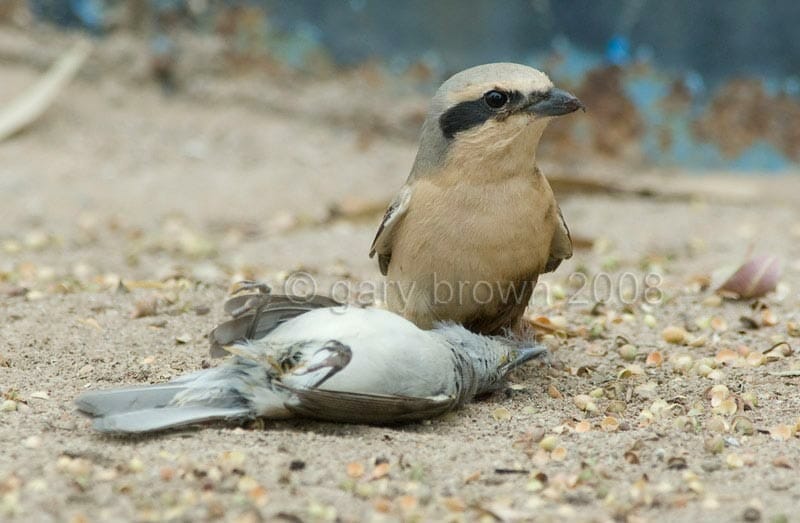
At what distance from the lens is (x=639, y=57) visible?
9.23 meters

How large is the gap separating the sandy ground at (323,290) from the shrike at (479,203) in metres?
0.46

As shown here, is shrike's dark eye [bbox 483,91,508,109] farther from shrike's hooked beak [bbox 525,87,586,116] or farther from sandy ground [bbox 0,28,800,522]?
sandy ground [bbox 0,28,800,522]

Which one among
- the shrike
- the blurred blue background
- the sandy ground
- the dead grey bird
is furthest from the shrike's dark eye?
the blurred blue background

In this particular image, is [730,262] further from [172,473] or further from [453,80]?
[172,473]

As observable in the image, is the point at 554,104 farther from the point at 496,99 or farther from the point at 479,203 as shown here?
the point at 479,203

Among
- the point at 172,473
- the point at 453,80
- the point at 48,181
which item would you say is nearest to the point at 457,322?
the point at 453,80

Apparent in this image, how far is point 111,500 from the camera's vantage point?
10.3 feet

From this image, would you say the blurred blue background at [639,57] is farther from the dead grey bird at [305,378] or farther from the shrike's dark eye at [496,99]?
the dead grey bird at [305,378]

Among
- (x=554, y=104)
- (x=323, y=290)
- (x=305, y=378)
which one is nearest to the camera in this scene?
(x=305, y=378)

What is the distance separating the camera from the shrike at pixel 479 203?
14.4 feet

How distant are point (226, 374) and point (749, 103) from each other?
21.7ft

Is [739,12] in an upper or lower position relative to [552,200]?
upper

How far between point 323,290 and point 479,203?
181 cm

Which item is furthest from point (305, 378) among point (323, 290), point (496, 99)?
point (323, 290)
